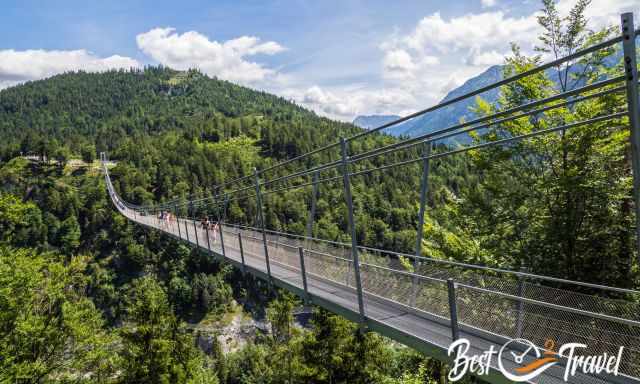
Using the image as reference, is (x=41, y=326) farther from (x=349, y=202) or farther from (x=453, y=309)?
(x=453, y=309)

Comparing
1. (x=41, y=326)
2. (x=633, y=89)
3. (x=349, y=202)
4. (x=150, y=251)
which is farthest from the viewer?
(x=150, y=251)

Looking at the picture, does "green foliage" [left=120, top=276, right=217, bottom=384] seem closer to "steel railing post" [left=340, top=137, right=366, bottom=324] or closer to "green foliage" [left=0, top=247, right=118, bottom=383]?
"green foliage" [left=0, top=247, right=118, bottom=383]

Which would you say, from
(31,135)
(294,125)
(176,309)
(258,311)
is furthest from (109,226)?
(294,125)

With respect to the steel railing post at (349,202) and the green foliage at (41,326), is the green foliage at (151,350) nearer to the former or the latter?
the green foliage at (41,326)

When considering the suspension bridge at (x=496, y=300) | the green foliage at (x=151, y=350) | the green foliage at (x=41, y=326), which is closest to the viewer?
the suspension bridge at (x=496, y=300)

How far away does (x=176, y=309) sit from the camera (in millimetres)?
78812

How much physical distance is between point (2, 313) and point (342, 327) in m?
13.1

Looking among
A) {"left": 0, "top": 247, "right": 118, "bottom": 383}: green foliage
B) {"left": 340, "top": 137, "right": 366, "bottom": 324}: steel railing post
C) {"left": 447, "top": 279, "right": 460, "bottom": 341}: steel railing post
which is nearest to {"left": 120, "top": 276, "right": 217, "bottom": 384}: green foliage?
{"left": 0, "top": 247, "right": 118, "bottom": 383}: green foliage

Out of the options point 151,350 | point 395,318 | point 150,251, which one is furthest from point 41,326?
point 150,251

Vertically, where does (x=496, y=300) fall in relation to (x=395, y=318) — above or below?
above

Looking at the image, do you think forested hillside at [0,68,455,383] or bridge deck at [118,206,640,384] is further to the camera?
forested hillside at [0,68,455,383]

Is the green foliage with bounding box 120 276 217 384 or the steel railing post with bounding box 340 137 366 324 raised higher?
the steel railing post with bounding box 340 137 366 324

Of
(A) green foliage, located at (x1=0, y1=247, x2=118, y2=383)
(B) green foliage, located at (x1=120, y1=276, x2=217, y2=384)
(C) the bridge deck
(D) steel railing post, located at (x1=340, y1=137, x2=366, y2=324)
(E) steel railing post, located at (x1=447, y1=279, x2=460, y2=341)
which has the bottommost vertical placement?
(B) green foliage, located at (x1=120, y1=276, x2=217, y2=384)

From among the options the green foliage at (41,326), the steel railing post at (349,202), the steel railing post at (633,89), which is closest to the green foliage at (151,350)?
the green foliage at (41,326)
